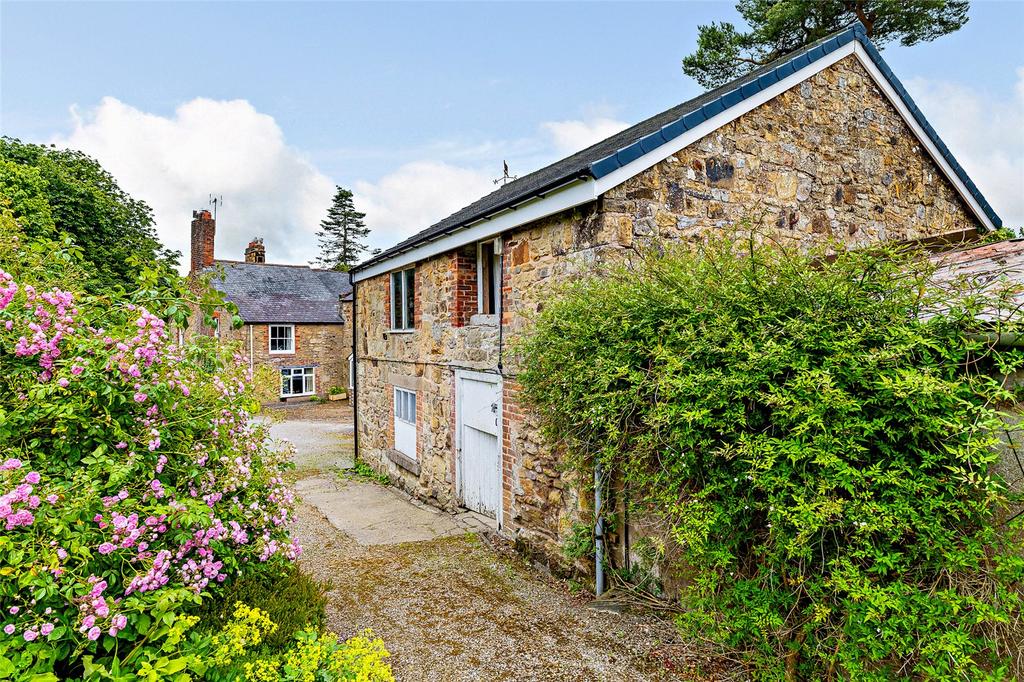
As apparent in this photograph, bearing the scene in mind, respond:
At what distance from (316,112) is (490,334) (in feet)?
27.6

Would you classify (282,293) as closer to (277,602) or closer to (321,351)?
(321,351)

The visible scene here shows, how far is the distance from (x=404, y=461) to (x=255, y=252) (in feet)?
86.1

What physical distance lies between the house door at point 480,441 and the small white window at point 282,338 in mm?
21268

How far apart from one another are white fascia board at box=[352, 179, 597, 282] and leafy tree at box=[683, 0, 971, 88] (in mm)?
12551

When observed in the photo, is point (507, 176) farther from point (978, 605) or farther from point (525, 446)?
point (978, 605)

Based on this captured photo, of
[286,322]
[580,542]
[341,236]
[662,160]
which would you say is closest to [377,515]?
[580,542]

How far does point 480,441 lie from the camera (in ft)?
27.3

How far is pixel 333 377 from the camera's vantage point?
94.2 ft

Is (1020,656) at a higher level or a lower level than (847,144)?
lower

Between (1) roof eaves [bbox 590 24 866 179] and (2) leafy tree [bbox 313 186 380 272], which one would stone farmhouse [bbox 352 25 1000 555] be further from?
(2) leafy tree [bbox 313 186 380 272]

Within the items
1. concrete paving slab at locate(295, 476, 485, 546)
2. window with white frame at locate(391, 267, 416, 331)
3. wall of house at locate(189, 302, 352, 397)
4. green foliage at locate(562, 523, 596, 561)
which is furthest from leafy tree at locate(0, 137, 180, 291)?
green foliage at locate(562, 523, 596, 561)

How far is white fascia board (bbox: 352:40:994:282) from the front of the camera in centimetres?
571

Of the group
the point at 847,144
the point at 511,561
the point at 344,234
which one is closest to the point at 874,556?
the point at 511,561

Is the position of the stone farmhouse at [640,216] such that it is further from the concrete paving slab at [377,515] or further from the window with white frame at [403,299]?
the concrete paving slab at [377,515]
